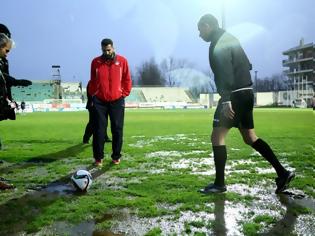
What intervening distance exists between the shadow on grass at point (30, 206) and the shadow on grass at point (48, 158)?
1.75 meters

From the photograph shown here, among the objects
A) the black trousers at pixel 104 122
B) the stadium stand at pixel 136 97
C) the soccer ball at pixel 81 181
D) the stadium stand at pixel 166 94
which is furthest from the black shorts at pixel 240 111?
the stadium stand at pixel 166 94

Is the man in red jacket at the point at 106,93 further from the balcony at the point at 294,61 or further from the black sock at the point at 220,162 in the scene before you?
the balcony at the point at 294,61

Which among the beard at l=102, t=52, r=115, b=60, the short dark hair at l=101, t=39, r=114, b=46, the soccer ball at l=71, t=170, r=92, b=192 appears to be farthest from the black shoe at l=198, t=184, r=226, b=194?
the short dark hair at l=101, t=39, r=114, b=46

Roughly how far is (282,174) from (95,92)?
13.0 ft

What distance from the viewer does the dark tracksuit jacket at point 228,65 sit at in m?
5.50

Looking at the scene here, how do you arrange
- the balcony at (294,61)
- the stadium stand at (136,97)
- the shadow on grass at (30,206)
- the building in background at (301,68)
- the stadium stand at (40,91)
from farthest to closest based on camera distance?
the balcony at (294,61), the building in background at (301,68), the stadium stand at (136,97), the stadium stand at (40,91), the shadow on grass at (30,206)

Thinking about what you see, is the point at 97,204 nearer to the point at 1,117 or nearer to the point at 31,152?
the point at 1,117

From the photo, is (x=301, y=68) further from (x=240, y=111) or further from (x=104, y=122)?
(x=240, y=111)

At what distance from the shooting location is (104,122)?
8.31m

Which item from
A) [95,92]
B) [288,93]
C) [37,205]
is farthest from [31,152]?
[288,93]

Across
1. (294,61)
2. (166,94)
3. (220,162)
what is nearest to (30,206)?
(220,162)

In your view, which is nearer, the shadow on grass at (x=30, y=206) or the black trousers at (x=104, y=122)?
the shadow on grass at (x=30, y=206)

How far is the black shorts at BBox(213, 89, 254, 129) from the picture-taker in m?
5.53

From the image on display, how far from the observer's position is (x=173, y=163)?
852 cm
